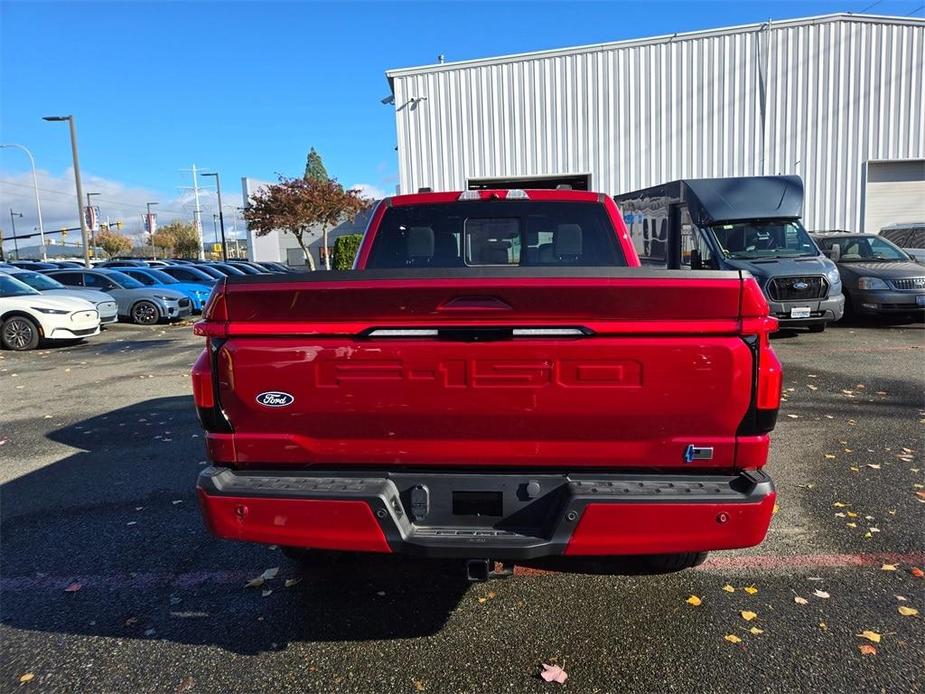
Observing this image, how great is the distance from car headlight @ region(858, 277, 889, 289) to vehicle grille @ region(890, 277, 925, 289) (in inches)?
7.7

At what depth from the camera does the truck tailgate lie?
2.32m

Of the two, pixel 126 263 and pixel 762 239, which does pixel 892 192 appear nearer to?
pixel 762 239

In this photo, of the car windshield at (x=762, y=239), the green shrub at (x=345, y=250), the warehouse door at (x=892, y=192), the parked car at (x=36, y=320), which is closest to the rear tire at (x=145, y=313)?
the parked car at (x=36, y=320)

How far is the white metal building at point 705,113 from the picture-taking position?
1994 cm

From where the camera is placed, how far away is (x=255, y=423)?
8.25ft

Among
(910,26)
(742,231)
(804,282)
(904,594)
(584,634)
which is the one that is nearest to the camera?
(584,634)

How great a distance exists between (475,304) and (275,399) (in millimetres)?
866

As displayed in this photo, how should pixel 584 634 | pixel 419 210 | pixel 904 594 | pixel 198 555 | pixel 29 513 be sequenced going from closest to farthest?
pixel 584 634, pixel 904 594, pixel 198 555, pixel 419 210, pixel 29 513

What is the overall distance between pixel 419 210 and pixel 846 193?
21101 millimetres

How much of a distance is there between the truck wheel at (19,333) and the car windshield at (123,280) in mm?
5824

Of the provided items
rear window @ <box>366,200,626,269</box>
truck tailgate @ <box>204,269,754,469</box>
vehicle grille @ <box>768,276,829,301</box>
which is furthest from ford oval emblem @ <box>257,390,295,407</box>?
vehicle grille @ <box>768,276,829,301</box>

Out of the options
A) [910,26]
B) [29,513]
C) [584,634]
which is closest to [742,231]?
[584,634]

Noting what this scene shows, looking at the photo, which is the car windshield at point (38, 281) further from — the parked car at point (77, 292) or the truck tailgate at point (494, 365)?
the truck tailgate at point (494, 365)

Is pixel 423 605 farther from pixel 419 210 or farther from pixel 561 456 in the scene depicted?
pixel 419 210
